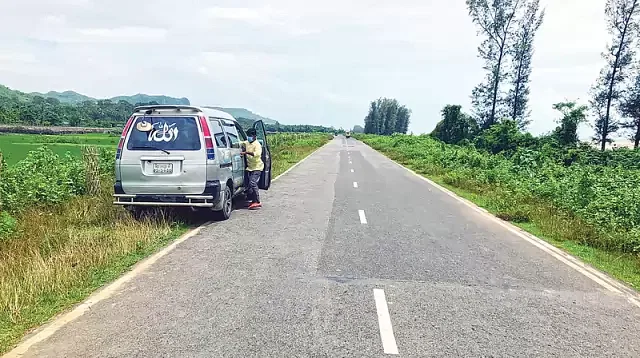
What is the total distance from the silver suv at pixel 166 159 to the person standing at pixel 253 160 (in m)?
2.06

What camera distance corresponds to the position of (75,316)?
4.45m

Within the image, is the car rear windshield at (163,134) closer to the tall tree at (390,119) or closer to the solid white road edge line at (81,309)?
the solid white road edge line at (81,309)

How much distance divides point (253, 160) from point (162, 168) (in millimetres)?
2670

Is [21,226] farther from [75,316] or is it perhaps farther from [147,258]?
[75,316]

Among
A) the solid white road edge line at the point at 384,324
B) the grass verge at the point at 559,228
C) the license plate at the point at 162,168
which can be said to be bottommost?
the solid white road edge line at the point at 384,324

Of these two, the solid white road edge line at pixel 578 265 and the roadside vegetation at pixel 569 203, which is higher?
the roadside vegetation at pixel 569 203

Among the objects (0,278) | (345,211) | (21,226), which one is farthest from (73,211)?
(345,211)

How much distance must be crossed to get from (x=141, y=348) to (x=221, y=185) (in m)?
5.12

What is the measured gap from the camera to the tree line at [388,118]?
497 ft

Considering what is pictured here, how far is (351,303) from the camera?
5.01 metres

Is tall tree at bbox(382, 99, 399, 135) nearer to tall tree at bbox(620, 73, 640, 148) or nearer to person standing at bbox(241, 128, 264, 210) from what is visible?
tall tree at bbox(620, 73, 640, 148)

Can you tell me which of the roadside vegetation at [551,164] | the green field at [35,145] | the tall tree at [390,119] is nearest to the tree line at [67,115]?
the green field at [35,145]

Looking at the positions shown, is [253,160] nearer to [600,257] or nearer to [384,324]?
[384,324]

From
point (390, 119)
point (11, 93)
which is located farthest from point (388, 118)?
point (11, 93)
